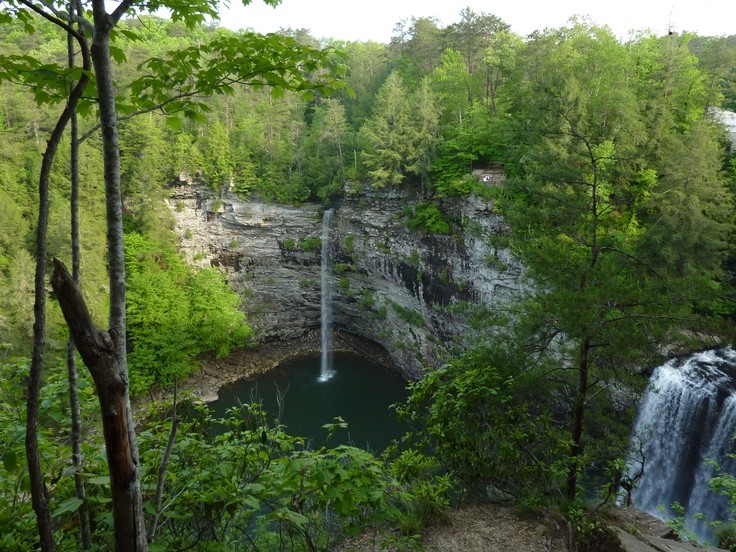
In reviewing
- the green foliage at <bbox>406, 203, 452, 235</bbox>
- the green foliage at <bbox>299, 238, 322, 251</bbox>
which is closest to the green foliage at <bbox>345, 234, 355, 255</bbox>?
the green foliage at <bbox>299, 238, 322, 251</bbox>

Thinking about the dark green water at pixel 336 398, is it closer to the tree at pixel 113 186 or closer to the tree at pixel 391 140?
the tree at pixel 391 140

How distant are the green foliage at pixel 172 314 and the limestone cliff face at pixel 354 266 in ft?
5.48

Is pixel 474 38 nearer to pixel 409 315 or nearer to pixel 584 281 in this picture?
pixel 409 315

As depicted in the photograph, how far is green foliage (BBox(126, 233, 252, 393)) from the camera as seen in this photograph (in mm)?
19891

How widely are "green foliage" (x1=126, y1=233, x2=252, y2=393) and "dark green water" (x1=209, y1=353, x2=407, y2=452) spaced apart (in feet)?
8.39

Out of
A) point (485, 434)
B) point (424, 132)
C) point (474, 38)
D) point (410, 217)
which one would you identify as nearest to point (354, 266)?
point (410, 217)

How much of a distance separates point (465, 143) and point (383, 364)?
1213 cm

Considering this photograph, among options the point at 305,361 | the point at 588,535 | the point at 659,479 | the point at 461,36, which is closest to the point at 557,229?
the point at 588,535

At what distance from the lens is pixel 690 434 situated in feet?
37.5

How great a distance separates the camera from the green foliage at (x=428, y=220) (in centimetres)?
1944

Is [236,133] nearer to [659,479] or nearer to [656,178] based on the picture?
[656,178]

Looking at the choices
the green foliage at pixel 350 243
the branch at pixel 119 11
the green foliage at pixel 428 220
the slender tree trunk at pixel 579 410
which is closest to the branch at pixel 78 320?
the branch at pixel 119 11

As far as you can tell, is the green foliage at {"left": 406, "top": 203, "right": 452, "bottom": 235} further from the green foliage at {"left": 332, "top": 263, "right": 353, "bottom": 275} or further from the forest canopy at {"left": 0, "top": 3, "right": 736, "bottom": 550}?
the green foliage at {"left": 332, "top": 263, "right": 353, "bottom": 275}

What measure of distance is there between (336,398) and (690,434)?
1391 cm
